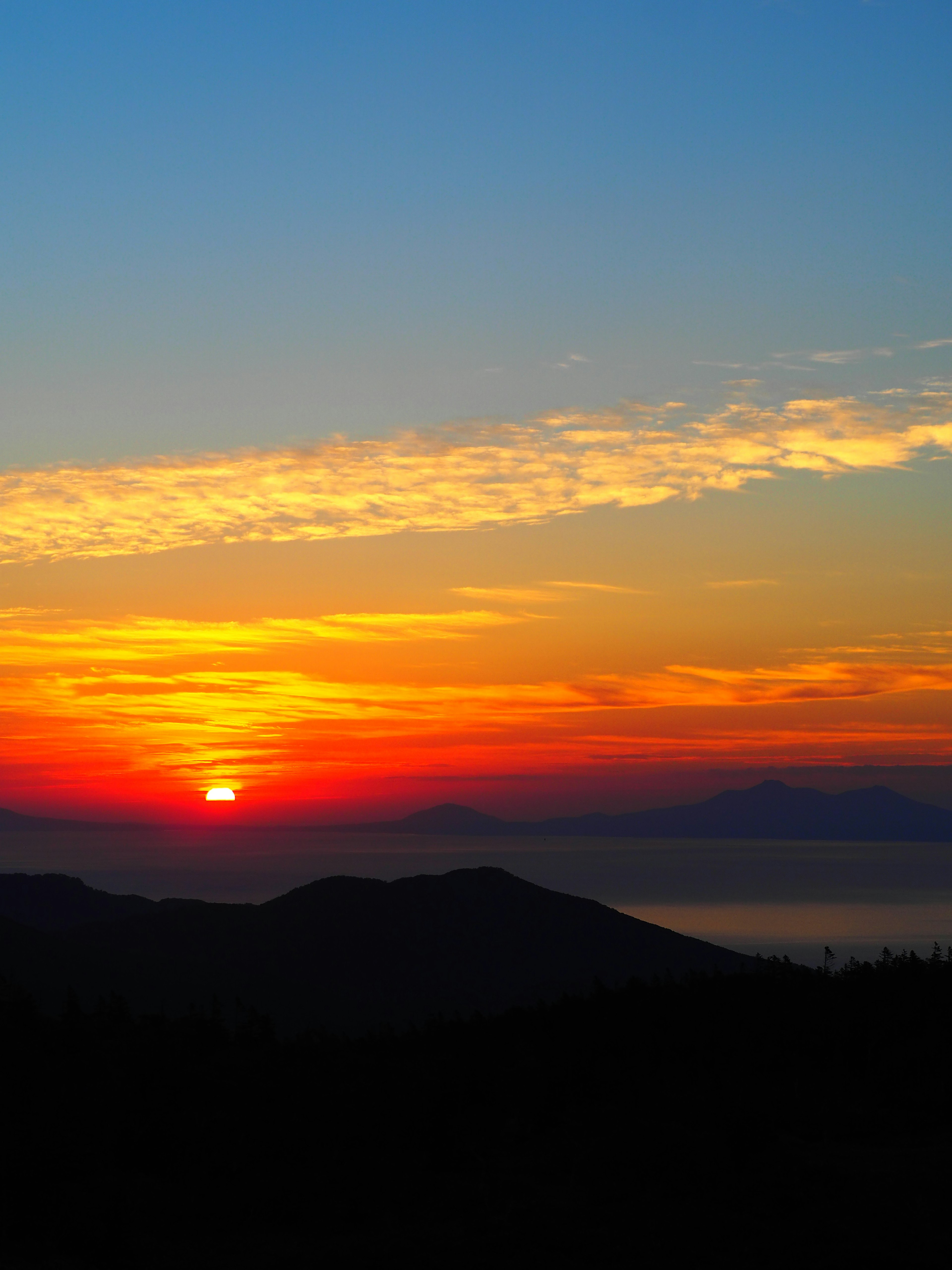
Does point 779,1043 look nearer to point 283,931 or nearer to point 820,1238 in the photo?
point 820,1238

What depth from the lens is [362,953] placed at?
304 ft

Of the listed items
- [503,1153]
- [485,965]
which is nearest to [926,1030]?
[503,1153]

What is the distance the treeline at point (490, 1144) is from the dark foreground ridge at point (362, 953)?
46246 mm

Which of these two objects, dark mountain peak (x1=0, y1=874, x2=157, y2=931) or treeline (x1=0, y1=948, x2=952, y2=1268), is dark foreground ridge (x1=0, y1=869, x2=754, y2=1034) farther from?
treeline (x1=0, y1=948, x2=952, y2=1268)

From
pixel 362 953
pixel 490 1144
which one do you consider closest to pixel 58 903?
pixel 362 953

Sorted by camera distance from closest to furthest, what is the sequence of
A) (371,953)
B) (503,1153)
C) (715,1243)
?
1. (715,1243)
2. (503,1153)
3. (371,953)

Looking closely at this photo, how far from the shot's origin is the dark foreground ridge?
76875mm

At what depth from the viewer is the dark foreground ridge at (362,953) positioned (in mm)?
76875

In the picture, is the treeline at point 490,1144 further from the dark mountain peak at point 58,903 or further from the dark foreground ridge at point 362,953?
the dark mountain peak at point 58,903

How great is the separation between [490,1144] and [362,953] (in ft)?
247

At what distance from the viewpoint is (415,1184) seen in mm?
17953

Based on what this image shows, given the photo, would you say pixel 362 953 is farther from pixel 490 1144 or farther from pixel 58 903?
pixel 490 1144

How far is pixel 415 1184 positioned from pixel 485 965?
78275mm

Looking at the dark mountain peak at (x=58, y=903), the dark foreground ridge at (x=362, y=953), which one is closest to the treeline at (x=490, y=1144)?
the dark foreground ridge at (x=362, y=953)
